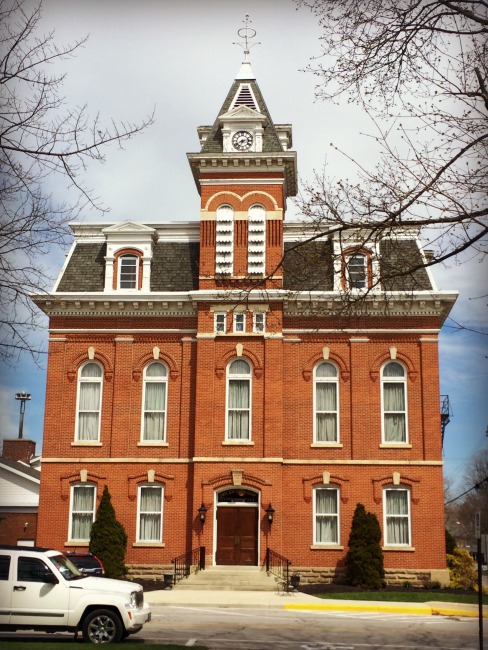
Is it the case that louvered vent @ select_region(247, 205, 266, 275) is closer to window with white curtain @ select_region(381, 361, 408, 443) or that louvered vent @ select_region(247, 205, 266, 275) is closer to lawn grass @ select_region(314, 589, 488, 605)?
window with white curtain @ select_region(381, 361, 408, 443)

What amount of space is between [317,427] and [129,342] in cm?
768

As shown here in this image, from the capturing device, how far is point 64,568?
1625 centimetres

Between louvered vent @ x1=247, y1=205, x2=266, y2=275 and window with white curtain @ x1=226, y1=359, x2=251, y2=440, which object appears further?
louvered vent @ x1=247, y1=205, x2=266, y2=275

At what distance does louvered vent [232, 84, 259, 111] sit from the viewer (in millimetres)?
34469

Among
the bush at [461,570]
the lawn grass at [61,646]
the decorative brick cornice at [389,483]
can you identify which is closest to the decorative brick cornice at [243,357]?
the decorative brick cornice at [389,483]

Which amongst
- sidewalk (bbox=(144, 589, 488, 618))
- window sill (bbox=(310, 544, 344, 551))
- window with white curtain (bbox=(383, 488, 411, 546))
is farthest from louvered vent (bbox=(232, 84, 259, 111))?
sidewalk (bbox=(144, 589, 488, 618))

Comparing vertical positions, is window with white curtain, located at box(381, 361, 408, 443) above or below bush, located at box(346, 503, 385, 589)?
above

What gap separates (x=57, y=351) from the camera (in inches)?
1235

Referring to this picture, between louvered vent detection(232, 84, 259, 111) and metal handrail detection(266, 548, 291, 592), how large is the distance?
677 inches

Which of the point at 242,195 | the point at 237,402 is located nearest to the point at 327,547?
the point at 237,402

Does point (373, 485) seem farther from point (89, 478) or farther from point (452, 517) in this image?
point (452, 517)

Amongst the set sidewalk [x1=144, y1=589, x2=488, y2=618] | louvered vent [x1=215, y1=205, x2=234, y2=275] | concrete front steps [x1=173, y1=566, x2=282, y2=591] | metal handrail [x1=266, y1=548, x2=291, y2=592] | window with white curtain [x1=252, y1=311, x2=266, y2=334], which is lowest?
sidewalk [x1=144, y1=589, x2=488, y2=618]

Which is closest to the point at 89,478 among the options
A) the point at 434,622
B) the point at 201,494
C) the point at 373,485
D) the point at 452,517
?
the point at 201,494

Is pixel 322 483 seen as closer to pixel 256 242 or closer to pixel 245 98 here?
pixel 256 242
